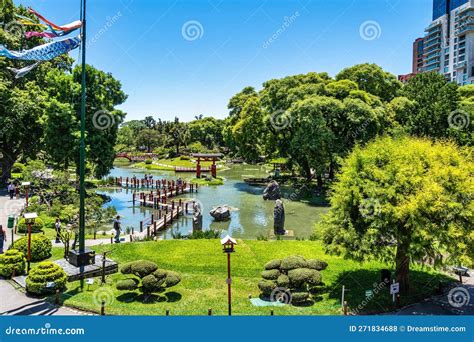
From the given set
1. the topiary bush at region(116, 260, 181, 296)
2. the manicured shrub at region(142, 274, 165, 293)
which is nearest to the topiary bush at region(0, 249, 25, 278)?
the topiary bush at region(116, 260, 181, 296)

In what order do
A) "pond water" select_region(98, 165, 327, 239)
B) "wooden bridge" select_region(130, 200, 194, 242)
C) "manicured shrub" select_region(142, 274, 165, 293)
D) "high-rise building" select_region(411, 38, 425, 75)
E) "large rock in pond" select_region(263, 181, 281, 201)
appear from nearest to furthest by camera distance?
"manicured shrub" select_region(142, 274, 165, 293) → "wooden bridge" select_region(130, 200, 194, 242) → "pond water" select_region(98, 165, 327, 239) → "large rock in pond" select_region(263, 181, 281, 201) → "high-rise building" select_region(411, 38, 425, 75)

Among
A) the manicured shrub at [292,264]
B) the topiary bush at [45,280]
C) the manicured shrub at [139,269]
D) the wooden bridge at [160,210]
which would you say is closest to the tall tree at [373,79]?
the wooden bridge at [160,210]

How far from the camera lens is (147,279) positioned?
13711 mm

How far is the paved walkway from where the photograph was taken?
12.5 metres

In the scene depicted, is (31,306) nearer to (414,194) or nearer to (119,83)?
(414,194)

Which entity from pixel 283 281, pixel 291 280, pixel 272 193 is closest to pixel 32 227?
pixel 283 281

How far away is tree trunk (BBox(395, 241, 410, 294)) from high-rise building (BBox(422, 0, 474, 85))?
289ft

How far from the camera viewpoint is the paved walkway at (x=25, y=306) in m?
12.5

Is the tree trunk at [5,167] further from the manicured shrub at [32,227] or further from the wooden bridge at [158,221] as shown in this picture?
the manicured shrub at [32,227]

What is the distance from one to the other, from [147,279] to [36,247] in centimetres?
737

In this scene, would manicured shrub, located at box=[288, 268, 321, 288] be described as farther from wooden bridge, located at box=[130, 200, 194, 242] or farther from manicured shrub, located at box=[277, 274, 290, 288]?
wooden bridge, located at box=[130, 200, 194, 242]

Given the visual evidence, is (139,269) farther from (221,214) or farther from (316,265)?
(221,214)
